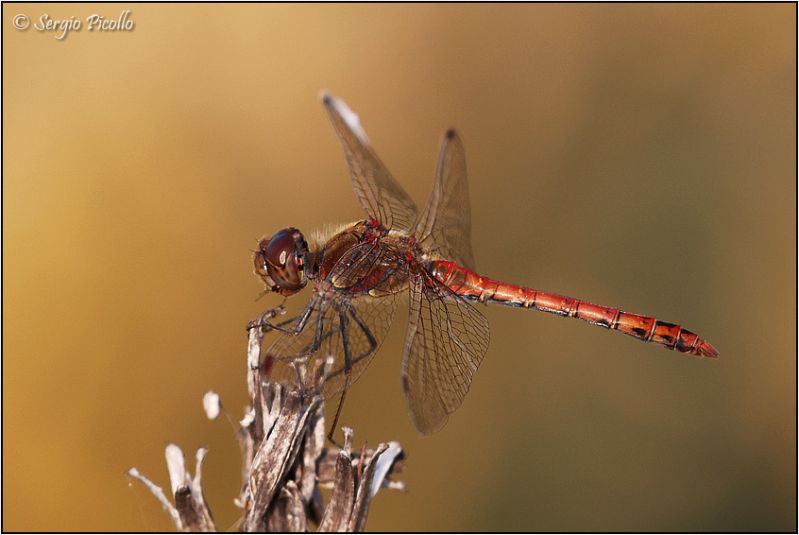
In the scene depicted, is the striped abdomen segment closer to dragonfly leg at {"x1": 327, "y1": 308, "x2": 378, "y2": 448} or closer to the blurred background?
the blurred background

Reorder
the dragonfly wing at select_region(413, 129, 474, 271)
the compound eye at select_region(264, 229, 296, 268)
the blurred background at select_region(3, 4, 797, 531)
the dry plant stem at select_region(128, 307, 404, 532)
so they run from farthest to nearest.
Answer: the blurred background at select_region(3, 4, 797, 531), the dragonfly wing at select_region(413, 129, 474, 271), the compound eye at select_region(264, 229, 296, 268), the dry plant stem at select_region(128, 307, 404, 532)

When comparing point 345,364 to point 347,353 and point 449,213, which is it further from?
point 449,213

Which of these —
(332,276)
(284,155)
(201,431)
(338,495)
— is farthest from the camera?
(284,155)

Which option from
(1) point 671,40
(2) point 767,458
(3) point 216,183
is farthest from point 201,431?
(1) point 671,40

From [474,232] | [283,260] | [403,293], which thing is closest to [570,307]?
[474,232]

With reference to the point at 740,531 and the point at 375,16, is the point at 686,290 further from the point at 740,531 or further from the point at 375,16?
the point at 375,16

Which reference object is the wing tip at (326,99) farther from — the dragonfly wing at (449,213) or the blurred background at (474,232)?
the blurred background at (474,232)

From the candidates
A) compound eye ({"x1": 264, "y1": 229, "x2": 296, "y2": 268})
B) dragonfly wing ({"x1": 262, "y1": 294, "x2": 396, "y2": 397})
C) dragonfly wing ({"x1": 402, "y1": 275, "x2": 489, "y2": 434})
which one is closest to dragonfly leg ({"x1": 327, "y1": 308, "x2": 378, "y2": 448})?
dragonfly wing ({"x1": 262, "y1": 294, "x2": 396, "y2": 397})
